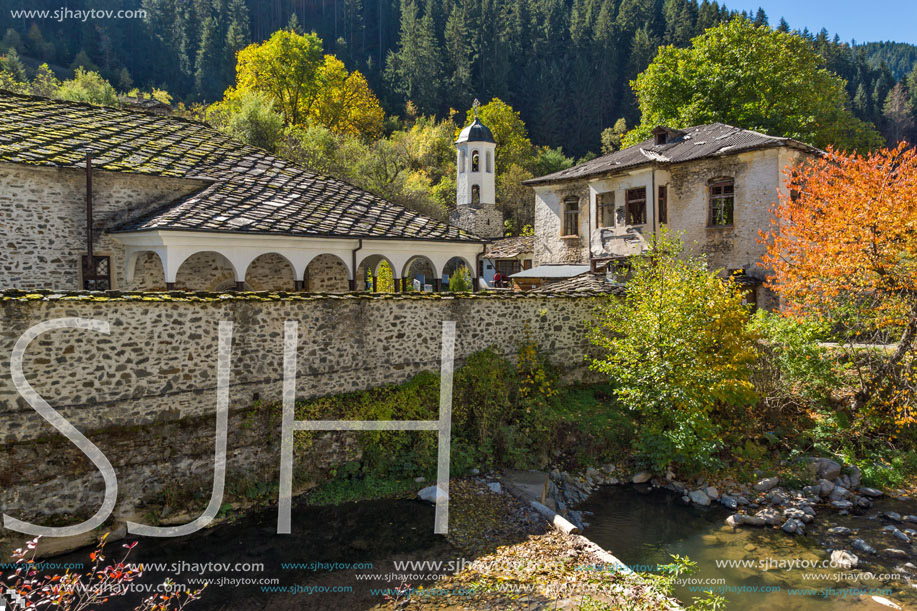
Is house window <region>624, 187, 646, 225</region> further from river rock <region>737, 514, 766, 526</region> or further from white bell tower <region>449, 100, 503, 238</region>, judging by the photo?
white bell tower <region>449, 100, 503, 238</region>

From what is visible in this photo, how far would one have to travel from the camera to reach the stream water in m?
7.49

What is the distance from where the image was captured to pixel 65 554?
23.5 ft

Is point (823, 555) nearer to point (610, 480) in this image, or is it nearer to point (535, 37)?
point (610, 480)

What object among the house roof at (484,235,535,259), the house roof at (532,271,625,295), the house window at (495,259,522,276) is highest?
the house roof at (484,235,535,259)

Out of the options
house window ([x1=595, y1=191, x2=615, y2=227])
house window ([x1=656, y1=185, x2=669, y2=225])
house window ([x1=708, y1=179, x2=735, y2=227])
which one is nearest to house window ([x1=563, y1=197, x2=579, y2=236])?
house window ([x1=595, y1=191, x2=615, y2=227])

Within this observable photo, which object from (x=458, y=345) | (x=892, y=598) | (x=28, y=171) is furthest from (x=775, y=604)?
(x=28, y=171)

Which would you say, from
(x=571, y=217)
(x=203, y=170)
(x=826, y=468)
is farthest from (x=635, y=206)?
(x=203, y=170)

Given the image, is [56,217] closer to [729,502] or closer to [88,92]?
[729,502]

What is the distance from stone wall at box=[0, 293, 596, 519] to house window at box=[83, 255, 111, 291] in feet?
16.8

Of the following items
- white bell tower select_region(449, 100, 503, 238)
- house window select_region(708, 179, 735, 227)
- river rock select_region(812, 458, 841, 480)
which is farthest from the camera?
white bell tower select_region(449, 100, 503, 238)

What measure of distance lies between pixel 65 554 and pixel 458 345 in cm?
704

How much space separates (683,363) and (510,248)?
869 inches

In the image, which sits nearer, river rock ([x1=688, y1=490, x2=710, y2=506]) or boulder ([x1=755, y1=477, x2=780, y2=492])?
river rock ([x1=688, y1=490, x2=710, y2=506])

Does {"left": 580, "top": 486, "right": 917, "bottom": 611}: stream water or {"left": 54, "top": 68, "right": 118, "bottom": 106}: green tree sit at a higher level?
{"left": 54, "top": 68, "right": 118, "bottom": 106}: green tree
